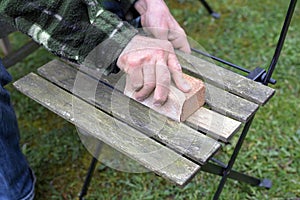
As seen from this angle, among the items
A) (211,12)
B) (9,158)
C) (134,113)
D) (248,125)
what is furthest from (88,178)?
(211,12)

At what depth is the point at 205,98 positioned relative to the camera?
1.28m

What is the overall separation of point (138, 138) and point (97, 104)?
0.66 ft

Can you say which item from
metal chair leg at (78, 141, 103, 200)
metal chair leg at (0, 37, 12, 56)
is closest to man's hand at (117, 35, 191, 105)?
metal chair leg at (78, 141, 103, 200)

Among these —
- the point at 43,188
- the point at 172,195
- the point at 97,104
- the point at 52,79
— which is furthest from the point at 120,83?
the point at 43,188

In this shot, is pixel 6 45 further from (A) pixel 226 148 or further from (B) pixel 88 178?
(A) pixel 226 148

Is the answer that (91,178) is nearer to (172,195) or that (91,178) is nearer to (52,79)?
(172,195)

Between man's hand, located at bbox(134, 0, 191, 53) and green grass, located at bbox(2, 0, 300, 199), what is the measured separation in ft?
2.42

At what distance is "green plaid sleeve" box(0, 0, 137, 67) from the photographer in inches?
45.0

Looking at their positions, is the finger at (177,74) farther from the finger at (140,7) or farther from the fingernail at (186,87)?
the finger at (140,7)

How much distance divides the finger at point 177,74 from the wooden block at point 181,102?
1 centimetres

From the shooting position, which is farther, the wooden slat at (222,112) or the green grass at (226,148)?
the green grass at (226,148)

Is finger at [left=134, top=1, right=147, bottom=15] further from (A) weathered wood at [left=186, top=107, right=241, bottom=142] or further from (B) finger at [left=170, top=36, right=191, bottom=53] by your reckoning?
(A) weathered wood at [left=186, top=107, right=241, bottom=142]

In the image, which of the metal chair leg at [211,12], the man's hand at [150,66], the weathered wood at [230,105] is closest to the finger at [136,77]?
the man's hand at [150,66]

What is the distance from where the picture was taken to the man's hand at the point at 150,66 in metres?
1.13
